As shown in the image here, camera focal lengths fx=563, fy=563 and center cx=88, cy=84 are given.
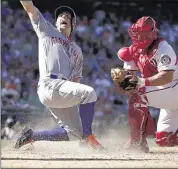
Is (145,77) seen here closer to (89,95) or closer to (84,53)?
A: (89,95)

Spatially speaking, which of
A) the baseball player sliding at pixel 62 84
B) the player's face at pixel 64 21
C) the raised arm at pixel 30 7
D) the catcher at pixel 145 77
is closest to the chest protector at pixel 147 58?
the catcher at pixel 145 77

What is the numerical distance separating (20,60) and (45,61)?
6.72 metres

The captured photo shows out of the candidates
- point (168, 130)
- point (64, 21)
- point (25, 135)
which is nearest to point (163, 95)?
point (168, 130)

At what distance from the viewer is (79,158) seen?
479 cm

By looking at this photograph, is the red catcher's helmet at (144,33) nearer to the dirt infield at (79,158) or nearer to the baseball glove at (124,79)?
the baseball glove at (124,79)

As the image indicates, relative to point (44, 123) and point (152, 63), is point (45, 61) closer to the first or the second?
point (152, 63)

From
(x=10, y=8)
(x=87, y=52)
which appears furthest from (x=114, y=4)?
(x=10, y=8)

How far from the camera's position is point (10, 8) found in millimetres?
12461

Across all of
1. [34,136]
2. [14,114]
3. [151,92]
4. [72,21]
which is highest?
[72,21]

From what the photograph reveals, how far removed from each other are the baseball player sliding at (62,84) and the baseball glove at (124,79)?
324 millimetres

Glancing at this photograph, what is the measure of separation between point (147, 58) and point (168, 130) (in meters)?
0.97

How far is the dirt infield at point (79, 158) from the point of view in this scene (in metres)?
4.30

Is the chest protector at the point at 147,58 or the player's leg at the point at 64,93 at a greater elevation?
the chest protector at the point at 147,58

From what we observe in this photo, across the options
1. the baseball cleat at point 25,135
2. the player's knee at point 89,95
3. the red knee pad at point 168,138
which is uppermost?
the player's knee at point 89,95
